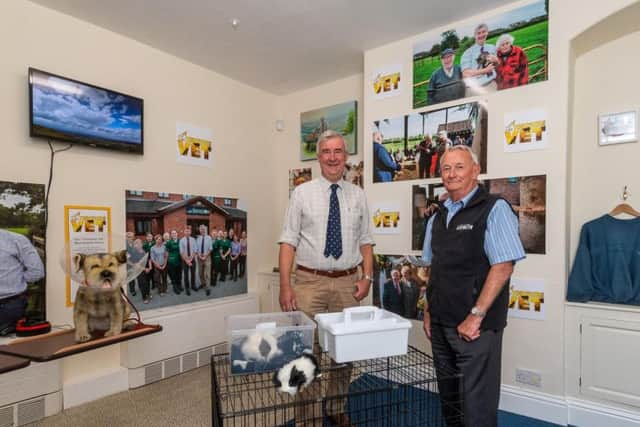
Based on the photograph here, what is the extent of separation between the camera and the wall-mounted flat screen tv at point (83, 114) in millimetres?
2404

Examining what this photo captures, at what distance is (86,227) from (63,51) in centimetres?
125

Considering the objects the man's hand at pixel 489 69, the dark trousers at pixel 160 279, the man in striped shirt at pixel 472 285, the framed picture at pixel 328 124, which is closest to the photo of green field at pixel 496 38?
the man's hand at pixel 489 69

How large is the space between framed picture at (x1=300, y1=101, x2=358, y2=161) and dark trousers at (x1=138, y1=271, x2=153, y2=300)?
1.95 meters

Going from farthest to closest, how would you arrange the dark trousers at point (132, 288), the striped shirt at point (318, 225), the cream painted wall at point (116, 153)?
the dark trousers at point (132, 288)
the cream painted wall at point (116, 153)
the striped shirt at point (318, 225)

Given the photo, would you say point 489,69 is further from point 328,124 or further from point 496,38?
point 328,124

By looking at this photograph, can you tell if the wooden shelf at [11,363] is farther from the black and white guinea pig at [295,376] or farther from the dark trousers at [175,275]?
the dark trousers at [175,275]

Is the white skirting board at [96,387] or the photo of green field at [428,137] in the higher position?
the photo of green field at [428,137]

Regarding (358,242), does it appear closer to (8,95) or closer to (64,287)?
(64,287)

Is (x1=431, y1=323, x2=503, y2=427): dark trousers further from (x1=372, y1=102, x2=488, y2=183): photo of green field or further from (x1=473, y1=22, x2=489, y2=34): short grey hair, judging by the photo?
(x1=473, y1=22, x2=489, y2=34): short grey hair

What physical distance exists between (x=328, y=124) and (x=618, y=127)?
93.4 inches

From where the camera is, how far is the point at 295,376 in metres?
1.08

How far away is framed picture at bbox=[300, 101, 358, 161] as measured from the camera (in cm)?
365

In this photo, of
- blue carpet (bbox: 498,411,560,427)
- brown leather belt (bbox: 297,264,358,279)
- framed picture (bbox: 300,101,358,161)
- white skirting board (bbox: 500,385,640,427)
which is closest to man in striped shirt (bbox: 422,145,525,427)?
brown leather belt (bbox: 297,264,358,279)

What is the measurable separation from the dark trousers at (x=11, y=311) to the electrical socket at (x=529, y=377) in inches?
126
